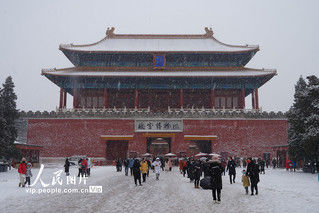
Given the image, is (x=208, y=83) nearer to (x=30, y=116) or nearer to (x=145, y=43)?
(x=145, y=43)

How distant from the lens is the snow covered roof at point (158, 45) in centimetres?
3506

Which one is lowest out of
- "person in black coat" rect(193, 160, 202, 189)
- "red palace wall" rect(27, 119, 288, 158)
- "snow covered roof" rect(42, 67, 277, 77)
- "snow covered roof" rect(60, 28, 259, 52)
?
"person in black coat" rect(193, 160, 202, 189)

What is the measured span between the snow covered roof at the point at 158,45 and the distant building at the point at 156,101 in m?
0.12

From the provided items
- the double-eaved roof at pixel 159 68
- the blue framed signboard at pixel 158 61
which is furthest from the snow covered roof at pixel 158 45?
the blue framed signboard at pixel 158 61

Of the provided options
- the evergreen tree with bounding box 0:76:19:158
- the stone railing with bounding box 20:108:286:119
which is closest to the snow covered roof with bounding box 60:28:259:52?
the stone railing with bounding box 20:108:286:119

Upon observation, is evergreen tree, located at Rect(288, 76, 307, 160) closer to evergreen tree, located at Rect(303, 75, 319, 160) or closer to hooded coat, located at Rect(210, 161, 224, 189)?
evergreen tree, located at Rect(303, 75, 319, 160)

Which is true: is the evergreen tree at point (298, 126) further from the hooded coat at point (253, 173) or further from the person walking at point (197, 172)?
the hooded coat at point (253, 173)

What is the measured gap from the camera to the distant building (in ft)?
99.7

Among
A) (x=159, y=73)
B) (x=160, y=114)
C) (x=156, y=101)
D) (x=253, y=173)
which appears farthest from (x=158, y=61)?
(x=253, y=173)

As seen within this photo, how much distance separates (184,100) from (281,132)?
1111cm

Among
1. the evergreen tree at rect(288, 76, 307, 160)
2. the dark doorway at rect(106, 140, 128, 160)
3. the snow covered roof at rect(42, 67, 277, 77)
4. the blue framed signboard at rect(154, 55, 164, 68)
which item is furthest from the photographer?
the blue framed signboard at rect(154, 55, 164, 68)

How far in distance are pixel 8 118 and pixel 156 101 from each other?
651 inches

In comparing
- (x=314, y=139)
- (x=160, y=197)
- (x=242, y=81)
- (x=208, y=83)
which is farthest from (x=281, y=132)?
(x=160, y=197)

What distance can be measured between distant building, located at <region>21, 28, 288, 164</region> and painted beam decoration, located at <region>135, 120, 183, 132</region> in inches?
4.0
